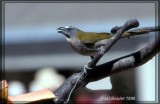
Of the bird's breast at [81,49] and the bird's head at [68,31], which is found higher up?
the bird's head at [68,31]

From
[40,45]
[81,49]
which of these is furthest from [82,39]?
[40,45]

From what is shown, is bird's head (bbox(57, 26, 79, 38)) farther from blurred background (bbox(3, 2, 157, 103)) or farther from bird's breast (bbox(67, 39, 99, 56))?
blurred background (bbox(3, 2, 157, 103))

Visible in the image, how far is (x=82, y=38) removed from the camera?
119 centimetres

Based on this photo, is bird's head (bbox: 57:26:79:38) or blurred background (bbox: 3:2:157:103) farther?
blurred background (bbox: 3:2:157:103)

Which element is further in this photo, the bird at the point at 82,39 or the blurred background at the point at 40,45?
the blurred background at the point at 40,45

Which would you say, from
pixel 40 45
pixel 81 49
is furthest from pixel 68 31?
pixel 40 45

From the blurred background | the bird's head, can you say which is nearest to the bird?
the bird's head

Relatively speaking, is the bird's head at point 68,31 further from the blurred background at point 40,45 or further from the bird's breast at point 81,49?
the blurred background at point 40,45

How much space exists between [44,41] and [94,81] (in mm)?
2761

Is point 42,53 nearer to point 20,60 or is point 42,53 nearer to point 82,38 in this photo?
point 20,60

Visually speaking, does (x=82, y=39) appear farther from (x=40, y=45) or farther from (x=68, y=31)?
(x=40, y=45)

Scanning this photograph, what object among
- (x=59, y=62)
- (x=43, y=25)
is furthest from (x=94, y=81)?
(x=59, y=62)

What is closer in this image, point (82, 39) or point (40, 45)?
point (82, 39)

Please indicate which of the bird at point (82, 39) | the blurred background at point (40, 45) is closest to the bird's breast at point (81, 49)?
the bird at point (82, 39)
